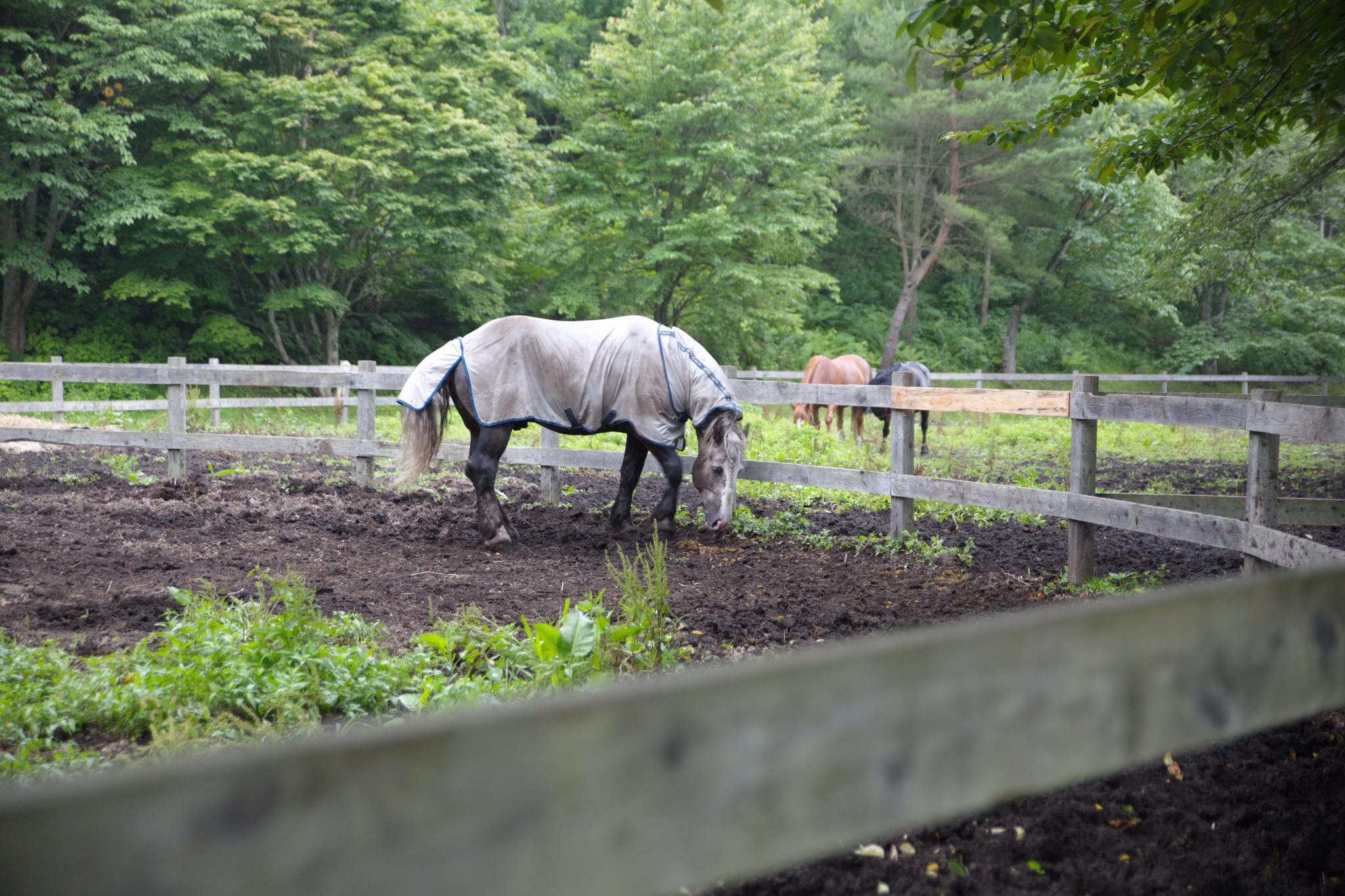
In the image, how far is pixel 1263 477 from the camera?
3.84 metres

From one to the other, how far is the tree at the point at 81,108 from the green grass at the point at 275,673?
1599cm

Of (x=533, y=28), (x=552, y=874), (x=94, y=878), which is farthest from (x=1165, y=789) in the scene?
(x=533, y=28)

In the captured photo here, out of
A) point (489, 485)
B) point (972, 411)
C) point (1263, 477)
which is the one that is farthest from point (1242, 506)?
point (489, 485)

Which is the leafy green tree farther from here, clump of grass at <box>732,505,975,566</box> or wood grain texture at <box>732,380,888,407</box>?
clump of grass at <box>732,505,975,566</box>

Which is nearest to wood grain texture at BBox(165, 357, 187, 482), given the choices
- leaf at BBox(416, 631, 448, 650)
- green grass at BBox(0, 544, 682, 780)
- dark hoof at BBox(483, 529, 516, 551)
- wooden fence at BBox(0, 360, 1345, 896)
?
dark hoof at BBox(483, 529, 516, 551)

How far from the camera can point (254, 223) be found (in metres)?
17.3

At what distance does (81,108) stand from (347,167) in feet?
17.0

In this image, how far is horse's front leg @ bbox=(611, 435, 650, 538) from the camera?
21.9ft

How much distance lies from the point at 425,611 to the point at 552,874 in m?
3.95

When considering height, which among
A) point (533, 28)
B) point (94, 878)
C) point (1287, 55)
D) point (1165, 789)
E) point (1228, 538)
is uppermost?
point (533, 28)

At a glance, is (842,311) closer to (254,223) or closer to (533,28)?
(533,28)

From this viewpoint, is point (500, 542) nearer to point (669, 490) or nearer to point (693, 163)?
point (669, 490)

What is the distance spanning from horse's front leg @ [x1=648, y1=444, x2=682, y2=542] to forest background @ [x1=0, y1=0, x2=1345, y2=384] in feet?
27.5

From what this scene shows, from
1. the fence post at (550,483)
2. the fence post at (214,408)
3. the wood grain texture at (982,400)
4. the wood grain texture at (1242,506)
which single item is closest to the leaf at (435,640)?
the wood grain texture at (982,400)
